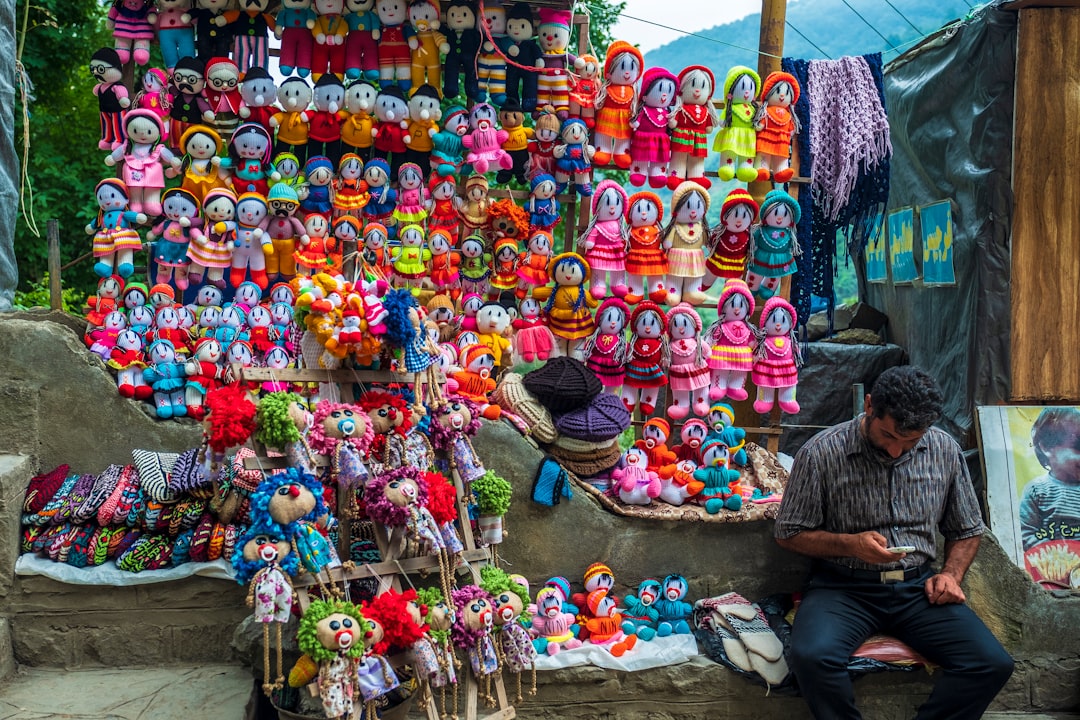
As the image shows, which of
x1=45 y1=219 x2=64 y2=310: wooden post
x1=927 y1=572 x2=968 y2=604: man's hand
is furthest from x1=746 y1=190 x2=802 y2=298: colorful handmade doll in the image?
x1=45 y1=219 x2=64 y2=310: wooden post

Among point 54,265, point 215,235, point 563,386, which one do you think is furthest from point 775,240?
point 54,265

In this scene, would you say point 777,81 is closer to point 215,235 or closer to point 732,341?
point 732,341

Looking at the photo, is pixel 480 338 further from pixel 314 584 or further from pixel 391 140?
pixel 314 584

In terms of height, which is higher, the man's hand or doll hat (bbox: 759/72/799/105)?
doll hat (bbox: 759/72/799/105)

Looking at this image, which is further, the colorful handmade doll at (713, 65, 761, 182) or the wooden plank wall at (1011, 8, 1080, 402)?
the wooden plank wall at (1011, 8, 1080, 402)

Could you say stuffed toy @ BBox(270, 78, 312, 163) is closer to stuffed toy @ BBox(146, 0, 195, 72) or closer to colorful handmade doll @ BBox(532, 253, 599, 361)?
stuffed toy @ BBox(146, 0, 195, 72)

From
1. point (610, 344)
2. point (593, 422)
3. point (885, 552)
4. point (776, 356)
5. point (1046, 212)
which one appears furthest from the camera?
point (1046, 212)

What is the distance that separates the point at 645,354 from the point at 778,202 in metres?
1.03

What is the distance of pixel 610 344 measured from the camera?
4.56 meters

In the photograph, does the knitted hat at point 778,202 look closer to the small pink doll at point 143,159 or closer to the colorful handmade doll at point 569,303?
the colorful handmade doll at point 569,303

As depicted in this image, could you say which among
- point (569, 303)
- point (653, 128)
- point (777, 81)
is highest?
point (777, 81)

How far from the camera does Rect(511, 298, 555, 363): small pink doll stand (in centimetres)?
473

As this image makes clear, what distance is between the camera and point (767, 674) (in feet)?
11.8

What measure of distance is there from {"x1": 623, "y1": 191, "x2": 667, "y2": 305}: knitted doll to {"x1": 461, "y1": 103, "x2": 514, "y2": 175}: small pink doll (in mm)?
751
